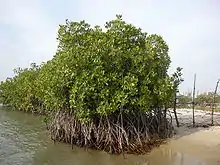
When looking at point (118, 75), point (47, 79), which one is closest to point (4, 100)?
point (47, 79)

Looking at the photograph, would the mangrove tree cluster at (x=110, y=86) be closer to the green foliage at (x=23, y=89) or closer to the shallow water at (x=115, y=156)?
the shallow water at (x=115, y=156)

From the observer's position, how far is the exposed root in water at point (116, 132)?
40.9ft

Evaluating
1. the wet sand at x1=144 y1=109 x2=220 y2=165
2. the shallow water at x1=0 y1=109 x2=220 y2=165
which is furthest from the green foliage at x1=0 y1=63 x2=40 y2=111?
the wet sand at x1=144 y1=109 x2=220 y2=165

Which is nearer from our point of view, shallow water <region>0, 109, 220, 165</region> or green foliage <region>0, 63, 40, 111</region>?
shallow water <region>0, 109, 220, 165</region>

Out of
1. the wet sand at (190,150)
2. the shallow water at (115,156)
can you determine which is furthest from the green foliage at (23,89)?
the wet sand at (190,150)

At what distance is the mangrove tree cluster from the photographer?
12375 millimetres

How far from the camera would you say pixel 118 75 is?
12672 millimetres

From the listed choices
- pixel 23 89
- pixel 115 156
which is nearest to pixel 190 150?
pixel 115 156

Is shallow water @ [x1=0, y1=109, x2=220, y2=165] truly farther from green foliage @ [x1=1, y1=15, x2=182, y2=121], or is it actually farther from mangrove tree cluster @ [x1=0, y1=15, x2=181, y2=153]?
green foliage @ [x1=1, y1=15, x2=182, y2=121]

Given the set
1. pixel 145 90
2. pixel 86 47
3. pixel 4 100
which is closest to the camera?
pixel 145 90

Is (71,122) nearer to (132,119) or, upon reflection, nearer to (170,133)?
(132,119)

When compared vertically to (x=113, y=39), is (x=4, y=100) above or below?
below

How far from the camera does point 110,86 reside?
1252cm

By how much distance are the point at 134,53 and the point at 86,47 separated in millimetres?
2139
